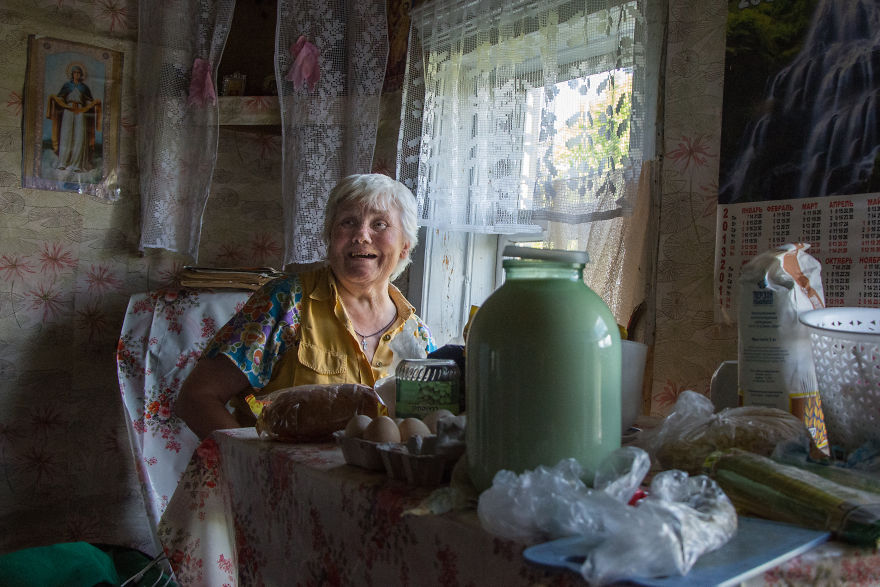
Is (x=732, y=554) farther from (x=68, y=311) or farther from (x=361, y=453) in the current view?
(x=68, y=311)

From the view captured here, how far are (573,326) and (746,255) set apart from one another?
1.02m

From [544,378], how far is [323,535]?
31 cm

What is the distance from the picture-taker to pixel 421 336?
1876 mm

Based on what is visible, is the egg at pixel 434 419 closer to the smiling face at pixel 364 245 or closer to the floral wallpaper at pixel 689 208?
the floral wallpaper at pixel 689 208

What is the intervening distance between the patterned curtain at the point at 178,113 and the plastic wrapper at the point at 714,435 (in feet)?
7.72

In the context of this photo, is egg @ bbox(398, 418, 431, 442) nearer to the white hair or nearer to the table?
the table

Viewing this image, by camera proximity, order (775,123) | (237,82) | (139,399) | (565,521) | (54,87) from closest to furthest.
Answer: (565,521)
(775,123)
(139,399)
(54,87)
(237,82)

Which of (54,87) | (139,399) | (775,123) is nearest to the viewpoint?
(775,123)

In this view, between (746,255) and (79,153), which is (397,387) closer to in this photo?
(746,255)

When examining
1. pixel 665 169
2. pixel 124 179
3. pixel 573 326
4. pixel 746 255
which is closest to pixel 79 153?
pixel 124 179

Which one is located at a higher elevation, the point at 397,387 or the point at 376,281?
the point at 376,281

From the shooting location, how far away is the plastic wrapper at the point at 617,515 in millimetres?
411

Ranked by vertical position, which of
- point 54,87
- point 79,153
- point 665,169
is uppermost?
point 54,87

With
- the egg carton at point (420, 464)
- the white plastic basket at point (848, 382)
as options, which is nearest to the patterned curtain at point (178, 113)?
the egg carton at point (420, 464)
